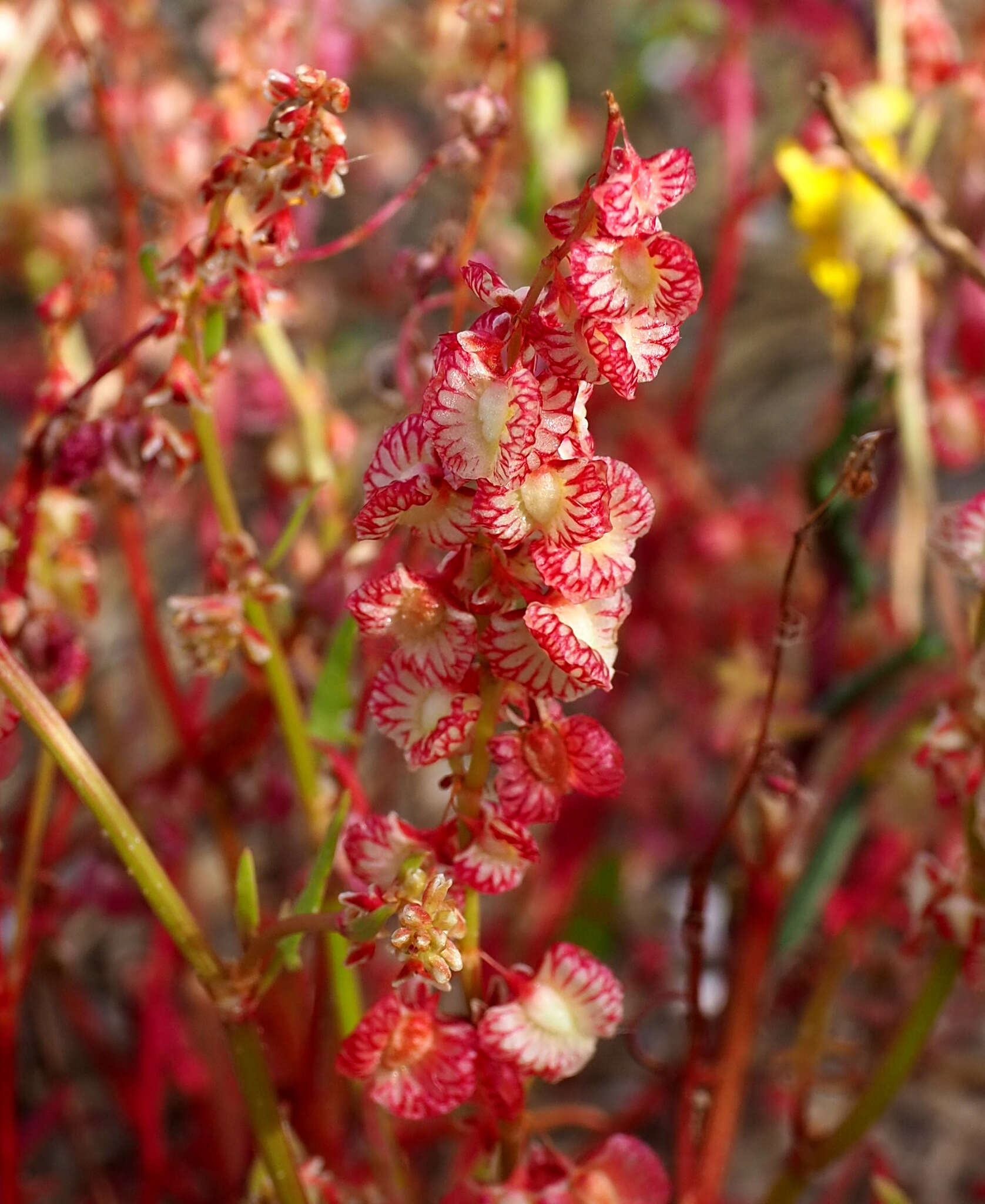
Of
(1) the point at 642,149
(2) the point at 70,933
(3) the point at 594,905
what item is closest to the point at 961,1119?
(3) the point at 594,905

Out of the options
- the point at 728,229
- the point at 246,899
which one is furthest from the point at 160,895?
the point at 728,229

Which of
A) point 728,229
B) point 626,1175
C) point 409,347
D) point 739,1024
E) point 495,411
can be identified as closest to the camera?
point 495,411

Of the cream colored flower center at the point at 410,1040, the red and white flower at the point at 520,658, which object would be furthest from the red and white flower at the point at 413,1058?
the red and white flower at the point at 520,658

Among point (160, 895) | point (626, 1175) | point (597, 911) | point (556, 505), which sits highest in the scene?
point (556, 505)

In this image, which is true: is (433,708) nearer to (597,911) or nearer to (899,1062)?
(899,1062)

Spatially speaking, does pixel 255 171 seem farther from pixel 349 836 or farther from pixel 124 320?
pixel 124 320

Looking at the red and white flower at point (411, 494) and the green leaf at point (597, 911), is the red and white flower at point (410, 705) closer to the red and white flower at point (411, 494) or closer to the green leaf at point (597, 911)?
the red and white flower at point (411, 494)
